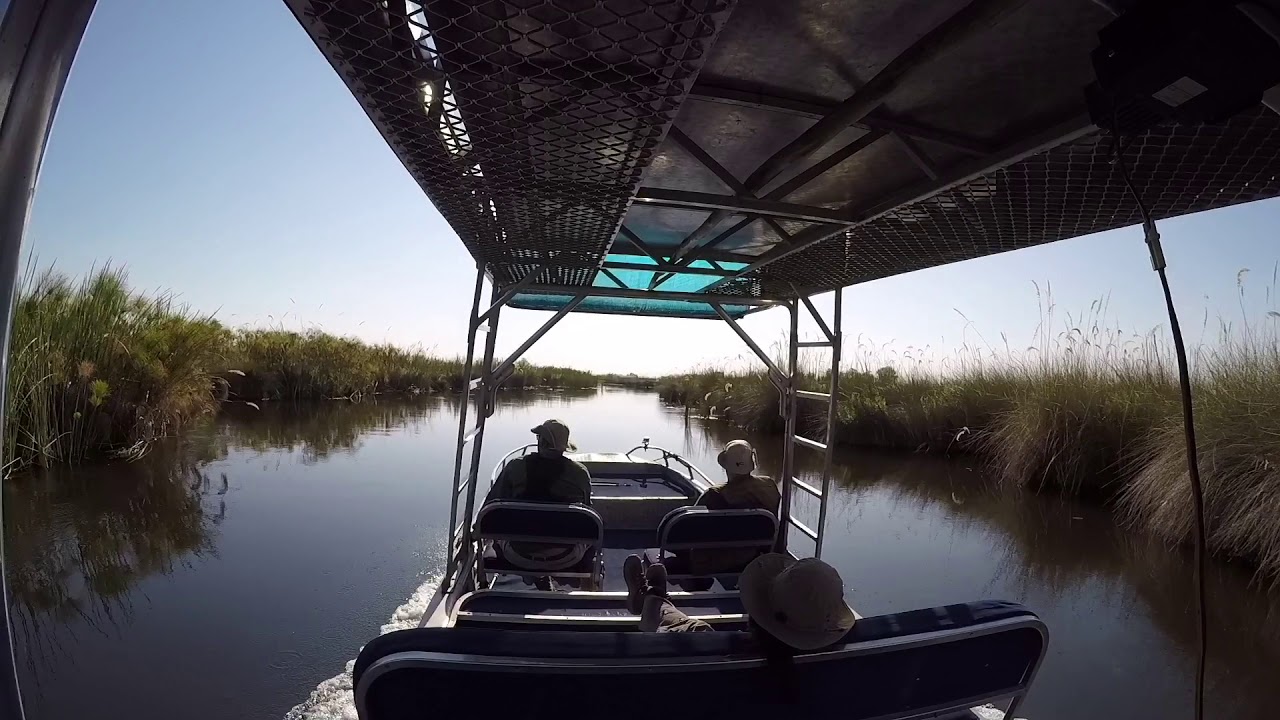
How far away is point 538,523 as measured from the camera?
10.8 feet

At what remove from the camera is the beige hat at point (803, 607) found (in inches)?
58.8

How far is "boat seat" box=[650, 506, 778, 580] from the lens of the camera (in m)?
3.36

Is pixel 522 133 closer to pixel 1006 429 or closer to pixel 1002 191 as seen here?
pixel 1002 191

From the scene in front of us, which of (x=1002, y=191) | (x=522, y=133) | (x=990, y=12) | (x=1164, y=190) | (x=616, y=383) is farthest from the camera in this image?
(x=616, y=383)

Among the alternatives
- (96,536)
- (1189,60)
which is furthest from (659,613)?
(96,536)

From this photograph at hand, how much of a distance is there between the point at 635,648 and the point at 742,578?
0.59 m

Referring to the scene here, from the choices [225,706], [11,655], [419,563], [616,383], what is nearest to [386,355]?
[419,563]

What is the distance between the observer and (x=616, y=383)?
2394 inches

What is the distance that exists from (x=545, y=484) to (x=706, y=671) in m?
2.54

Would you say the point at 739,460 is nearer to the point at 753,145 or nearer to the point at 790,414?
the point at 790,414

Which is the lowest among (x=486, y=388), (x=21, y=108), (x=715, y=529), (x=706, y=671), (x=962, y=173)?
(x=715, y=529)

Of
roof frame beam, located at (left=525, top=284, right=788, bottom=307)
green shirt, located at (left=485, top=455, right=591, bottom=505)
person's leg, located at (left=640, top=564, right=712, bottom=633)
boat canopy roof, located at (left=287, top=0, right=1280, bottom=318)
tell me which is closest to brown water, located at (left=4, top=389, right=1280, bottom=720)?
green shirt, located at (left=485, top=455, right=591, bottom=505)

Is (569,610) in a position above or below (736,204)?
below

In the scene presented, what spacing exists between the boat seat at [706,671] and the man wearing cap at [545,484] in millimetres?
2356
